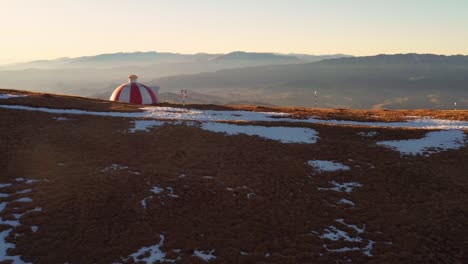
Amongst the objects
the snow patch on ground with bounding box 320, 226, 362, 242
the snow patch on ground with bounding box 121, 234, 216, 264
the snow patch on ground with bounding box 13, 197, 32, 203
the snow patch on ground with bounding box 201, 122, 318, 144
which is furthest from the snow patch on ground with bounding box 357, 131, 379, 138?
the snow patch on ground with bounding box 13, 197, 32, 203

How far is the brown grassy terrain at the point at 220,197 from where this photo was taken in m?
18.1

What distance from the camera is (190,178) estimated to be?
26203 mm

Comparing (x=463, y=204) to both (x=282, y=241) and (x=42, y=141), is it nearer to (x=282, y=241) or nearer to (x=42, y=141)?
(x=282, y=241)

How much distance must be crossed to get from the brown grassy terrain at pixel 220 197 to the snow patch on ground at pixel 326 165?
0.64 meters

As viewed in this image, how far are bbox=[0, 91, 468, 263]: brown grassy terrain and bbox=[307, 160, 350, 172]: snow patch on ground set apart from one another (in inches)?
25.3

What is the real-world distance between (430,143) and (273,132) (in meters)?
14.4

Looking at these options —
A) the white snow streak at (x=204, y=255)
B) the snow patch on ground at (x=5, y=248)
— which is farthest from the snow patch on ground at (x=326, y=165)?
the snow patch on ground at (x=5, y=248)

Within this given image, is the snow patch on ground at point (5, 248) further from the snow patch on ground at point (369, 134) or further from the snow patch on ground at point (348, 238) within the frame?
the snow patch on ground at point (369, 134)

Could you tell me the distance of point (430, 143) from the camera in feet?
124

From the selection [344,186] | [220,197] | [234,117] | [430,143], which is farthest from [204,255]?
[234,117]

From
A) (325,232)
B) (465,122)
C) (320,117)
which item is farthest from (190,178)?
(465,122)

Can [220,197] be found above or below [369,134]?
below

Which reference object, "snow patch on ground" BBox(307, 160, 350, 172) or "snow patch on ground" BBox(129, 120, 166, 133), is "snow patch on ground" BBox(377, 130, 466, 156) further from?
"snow patch on ground" BBox(129, 120, 166, 133)

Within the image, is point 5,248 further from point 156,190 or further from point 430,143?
point 430,143
